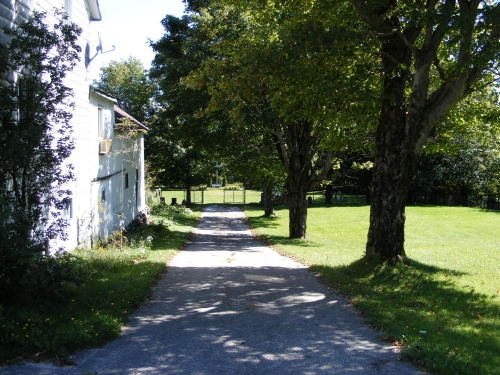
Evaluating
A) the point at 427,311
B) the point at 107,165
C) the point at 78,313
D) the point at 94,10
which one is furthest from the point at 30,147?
the point at 107,165

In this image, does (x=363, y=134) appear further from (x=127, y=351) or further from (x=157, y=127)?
(x=157, y=127)

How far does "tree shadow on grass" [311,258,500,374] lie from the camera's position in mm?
5575

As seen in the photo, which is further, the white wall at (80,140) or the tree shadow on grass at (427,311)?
the white wall at (80,140)

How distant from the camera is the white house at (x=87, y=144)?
1205cm

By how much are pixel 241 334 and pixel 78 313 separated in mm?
2340

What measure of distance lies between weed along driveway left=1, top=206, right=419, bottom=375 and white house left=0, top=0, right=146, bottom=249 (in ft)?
12.2

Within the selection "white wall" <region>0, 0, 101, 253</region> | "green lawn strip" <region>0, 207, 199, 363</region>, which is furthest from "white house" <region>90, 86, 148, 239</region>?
"green lawn strip" <region>0, 207, 199, 363</region>

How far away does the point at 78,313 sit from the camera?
22.5ft

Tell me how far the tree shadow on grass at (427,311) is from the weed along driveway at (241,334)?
308mm

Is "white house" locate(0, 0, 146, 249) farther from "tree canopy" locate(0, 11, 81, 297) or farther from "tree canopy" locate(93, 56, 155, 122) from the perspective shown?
"tree canopy" locate(93, 56, 155, 122)

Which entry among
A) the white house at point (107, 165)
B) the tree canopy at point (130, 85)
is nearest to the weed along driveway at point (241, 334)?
the white house at point (107, 165)

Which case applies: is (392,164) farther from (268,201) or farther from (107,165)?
(268,201)

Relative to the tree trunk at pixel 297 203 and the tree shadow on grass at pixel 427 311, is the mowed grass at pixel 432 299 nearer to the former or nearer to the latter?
the tree shadow on grass at pixel 427 311

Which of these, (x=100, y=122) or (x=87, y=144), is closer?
Result: (x=87, y=144)
